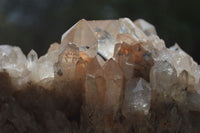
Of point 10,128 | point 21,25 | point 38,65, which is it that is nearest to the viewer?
point 10,128

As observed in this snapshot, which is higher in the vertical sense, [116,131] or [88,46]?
[88,46]

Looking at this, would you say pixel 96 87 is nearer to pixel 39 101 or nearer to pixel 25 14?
pixel 39 101

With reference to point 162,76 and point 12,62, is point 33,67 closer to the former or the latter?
point 12,62

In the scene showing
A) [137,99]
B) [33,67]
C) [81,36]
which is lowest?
[137,99]

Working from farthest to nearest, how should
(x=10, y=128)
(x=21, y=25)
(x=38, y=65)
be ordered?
1. (x=21, y=25)
2. (x=38, y=65)
3. (x=10, y=128)

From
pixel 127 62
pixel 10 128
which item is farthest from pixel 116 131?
pixel 10 128

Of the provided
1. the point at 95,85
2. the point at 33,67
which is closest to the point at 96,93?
the point at 95,85

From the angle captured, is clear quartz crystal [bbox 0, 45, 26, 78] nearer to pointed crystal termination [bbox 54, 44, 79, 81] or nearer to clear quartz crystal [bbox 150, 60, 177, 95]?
pointed crystal termination [bbox 54, 44, 79, 81]
